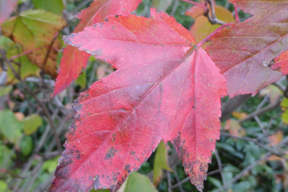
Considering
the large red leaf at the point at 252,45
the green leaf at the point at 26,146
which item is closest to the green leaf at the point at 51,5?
the large red leaf at the point at 252,45

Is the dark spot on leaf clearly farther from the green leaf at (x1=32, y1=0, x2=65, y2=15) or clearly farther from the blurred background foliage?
the green leaf at (x1=32, y1=0, x2=65, y2=15)

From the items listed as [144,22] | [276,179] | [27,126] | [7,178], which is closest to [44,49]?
[144,22]

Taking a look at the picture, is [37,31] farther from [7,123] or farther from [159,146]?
[7,123]

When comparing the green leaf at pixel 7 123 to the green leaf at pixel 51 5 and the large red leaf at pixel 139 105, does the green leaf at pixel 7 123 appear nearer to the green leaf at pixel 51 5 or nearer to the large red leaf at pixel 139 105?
the green leaf at pixel 51 5

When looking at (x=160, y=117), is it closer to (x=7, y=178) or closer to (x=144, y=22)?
(x=144, y=22)

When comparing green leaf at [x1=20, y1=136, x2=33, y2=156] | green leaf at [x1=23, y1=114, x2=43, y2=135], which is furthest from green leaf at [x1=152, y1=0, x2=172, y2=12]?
green leaf at [x1=20, y1=136, x2=33, y2=156]

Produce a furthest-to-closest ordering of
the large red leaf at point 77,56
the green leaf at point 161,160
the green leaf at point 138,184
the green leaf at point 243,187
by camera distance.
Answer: the green leaf at point 243,187, the green leaf at point 161,160, the green leaf at point 138,184, the large red leaf at point 77,56

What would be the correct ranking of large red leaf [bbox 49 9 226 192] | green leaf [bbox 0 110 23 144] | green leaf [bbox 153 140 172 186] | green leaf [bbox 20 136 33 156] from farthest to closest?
green leaf [bbox 20 136 33 156] → green leaf [bbox 0 110 23 144] → green leaf [bbox 153 140 172 186] → large red leaf [bbox 49 9 226 192]
